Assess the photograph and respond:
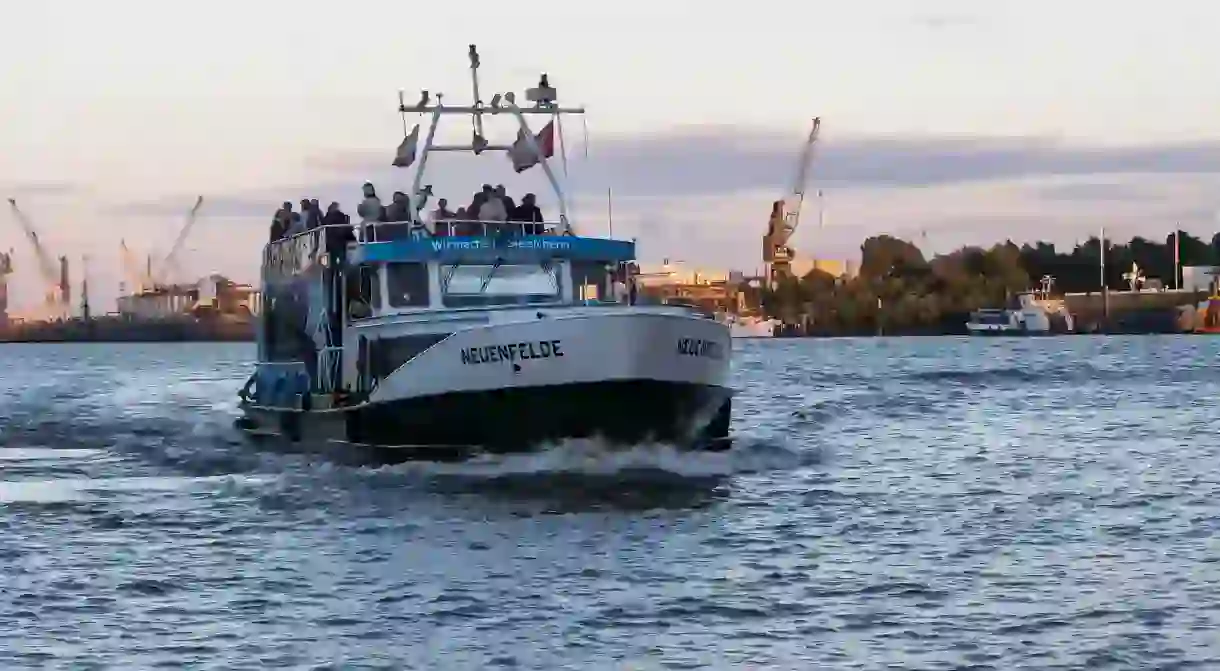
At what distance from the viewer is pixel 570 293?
31281 mm

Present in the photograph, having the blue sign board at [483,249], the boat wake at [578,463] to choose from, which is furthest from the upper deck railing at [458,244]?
the boat wake at [578,463]

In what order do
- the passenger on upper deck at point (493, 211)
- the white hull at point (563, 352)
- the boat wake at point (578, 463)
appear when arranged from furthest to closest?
1. the passenger on upper deck at point (493, 211)
2. the boat wake at point (578, 463)
3. the white hull at point (563, 352)

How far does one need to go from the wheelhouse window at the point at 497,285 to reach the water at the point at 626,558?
2.79 m

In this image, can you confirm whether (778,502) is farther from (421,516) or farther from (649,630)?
(649,630)

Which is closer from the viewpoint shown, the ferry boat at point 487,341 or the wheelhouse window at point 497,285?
the ferry boat at point 487,341

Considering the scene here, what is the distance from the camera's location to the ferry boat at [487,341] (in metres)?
28.0

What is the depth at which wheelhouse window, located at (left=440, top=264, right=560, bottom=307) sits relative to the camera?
30750 millimetres

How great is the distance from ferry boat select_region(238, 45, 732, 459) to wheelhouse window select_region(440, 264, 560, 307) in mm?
21

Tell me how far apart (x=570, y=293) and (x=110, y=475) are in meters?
8.48

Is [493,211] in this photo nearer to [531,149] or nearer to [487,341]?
[531,149]

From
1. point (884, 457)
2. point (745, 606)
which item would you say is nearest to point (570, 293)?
point (884, 457)

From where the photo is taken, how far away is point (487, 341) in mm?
28125

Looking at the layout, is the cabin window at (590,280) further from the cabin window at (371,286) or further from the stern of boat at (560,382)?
the cabin window at (371,286)

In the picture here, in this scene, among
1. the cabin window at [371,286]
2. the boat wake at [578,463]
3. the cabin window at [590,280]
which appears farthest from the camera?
the cabin window at [590,280]
